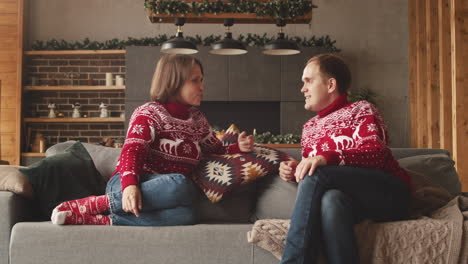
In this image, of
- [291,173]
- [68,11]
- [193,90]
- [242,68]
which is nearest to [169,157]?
[193,90]

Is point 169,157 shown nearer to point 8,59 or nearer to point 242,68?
point 242,68

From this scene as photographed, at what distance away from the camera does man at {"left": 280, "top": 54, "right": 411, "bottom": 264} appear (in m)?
1.74

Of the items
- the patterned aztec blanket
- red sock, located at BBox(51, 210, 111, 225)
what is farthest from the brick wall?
the patterned aztec blanket

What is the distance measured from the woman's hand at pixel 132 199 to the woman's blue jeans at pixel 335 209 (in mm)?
640

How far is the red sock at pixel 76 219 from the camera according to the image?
2.02m

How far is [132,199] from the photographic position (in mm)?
1990

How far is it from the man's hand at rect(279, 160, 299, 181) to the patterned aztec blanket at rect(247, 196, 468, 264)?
373 mm

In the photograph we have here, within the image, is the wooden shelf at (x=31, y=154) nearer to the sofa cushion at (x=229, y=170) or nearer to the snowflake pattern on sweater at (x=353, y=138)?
the sofa cushion at (x=229, y=170)

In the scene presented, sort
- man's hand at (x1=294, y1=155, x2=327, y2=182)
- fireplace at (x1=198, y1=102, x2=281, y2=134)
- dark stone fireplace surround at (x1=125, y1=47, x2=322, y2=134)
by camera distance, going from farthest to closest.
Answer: fireplace at (x1=198, y1=102, x2=281, y2=134), dark stone fireplace surround at (x1=125, y1=47, x2=322, y2=134), man's hand at (x1=294, y1=155, x2=327, y2=182)

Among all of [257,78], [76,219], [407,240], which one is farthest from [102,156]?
[257,78]

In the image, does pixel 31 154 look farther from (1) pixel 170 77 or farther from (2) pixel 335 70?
(2) pixel 335 70

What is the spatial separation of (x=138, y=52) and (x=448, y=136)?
14.9 ft

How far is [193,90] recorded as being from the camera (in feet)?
7.89

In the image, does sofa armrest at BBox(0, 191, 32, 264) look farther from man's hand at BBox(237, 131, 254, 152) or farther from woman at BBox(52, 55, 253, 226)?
man's hand at BBox(237, 131, 254, 152)
